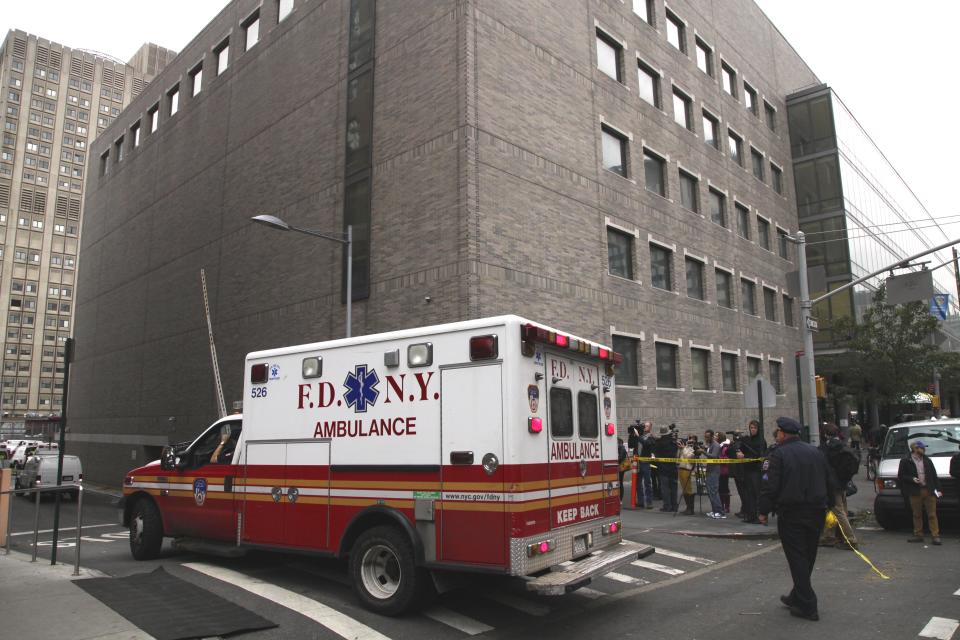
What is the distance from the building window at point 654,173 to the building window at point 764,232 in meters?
9.07

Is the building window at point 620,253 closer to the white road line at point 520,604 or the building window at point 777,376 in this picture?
the building window at point 777,376

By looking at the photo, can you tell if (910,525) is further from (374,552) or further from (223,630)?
(223,630)

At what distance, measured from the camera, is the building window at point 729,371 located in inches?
1043

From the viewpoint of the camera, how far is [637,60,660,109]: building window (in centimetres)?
2467

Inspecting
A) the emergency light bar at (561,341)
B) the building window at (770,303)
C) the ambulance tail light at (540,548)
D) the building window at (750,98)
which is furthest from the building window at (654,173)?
the ambulance tail light at (540,548)

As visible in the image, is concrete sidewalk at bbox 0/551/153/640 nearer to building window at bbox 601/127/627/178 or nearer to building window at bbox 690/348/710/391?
building window at bbox 601/127/627/178

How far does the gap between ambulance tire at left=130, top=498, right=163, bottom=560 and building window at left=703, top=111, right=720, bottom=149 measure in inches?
989

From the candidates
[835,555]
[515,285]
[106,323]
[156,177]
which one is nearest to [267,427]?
[835,555]

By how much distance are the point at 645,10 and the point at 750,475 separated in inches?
766

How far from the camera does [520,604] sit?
7012 millimetres

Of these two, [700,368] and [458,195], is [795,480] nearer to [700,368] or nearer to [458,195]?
[458,195]

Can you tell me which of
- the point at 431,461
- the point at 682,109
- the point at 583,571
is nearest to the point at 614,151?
the point at 682,109

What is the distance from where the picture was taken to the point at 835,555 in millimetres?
9805

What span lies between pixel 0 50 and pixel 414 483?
12552 cm
